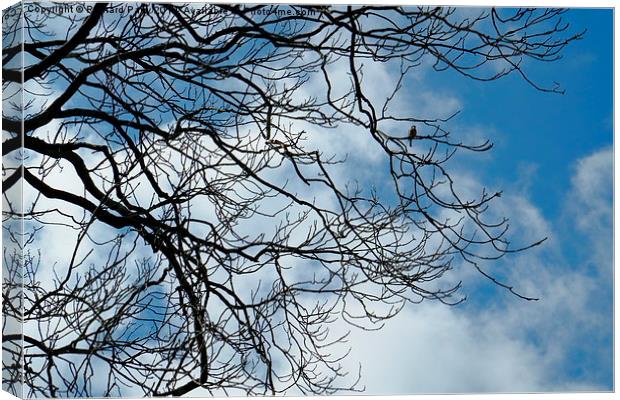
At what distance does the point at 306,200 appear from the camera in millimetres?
5887

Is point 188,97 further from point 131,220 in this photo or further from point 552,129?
point 552,129

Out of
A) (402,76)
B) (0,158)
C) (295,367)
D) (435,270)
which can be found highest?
(402,76)

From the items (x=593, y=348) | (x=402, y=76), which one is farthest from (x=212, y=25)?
(x=593, y=348)

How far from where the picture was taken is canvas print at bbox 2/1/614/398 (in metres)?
5.75

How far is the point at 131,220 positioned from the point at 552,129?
2.16 meters

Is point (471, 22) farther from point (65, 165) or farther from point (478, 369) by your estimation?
point (65, 165)

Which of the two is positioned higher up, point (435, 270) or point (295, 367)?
point (435, 270)

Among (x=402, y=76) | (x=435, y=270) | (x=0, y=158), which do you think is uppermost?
(x=402, y=76)

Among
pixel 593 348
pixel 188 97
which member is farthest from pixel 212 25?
pixel 593 348

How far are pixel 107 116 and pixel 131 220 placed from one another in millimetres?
509

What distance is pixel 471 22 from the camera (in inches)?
241

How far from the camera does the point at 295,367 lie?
19.4ft

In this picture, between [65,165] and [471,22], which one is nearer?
[65,165]

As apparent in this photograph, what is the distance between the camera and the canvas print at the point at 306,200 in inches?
227
